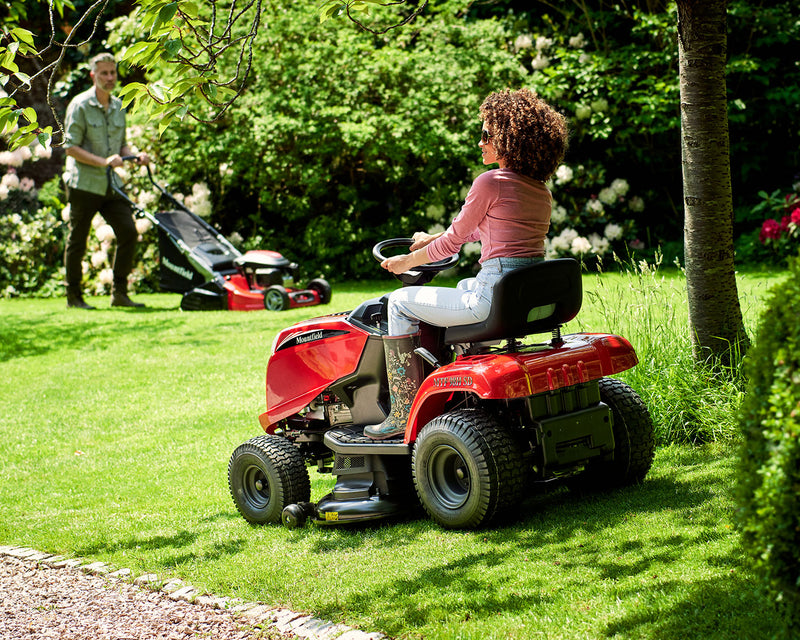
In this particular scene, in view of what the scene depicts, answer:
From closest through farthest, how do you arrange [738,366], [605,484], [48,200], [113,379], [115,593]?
1. [115,593]
2. [605,484]
3. [738,366]
4. [113,379]
5. [48,200]

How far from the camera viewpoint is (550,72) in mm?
14359

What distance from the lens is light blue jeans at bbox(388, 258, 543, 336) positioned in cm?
452

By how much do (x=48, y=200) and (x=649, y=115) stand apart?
9.51m

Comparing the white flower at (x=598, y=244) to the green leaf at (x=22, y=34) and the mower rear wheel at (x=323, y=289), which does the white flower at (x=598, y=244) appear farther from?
the green leaf at (x=22, y=34)

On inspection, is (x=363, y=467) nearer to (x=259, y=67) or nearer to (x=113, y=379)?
(x=113, y=379)

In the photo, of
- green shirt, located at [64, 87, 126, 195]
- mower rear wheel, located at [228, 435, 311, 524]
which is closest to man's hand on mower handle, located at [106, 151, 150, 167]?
green shirt, located at [64, 87, 126, 195]

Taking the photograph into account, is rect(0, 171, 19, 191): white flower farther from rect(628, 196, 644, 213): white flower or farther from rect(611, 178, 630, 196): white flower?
rect(628, 196, 644, 213): white flower

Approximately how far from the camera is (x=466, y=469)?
4488mm

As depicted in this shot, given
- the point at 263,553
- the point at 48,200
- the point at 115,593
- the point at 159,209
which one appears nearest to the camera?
the point at 115,593

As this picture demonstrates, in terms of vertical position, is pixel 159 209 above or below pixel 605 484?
above

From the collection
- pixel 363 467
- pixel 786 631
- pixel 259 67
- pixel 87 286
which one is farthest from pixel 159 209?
pixel 786 631

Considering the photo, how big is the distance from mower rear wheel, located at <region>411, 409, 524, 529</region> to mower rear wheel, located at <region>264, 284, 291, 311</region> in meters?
7.39

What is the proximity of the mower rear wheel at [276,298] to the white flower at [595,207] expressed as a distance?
4.75 meters

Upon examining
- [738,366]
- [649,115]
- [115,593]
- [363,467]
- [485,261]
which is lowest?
[115,593]
